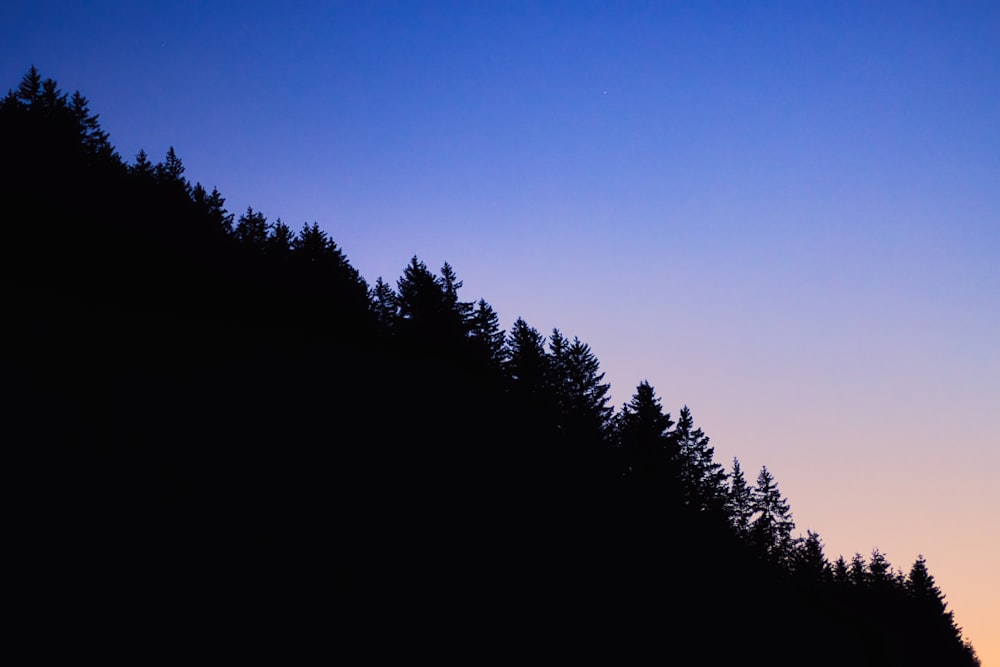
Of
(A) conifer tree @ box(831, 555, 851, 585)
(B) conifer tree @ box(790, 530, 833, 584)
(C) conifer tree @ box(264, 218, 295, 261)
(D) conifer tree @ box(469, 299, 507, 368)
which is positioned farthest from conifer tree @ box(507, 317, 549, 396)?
(A) conifer tree @ box(831, 555, 851, 585)

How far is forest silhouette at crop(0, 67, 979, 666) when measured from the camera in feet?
28.9

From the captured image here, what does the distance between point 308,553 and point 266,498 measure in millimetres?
1383

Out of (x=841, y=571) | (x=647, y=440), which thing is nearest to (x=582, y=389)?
(x=647, y=440)

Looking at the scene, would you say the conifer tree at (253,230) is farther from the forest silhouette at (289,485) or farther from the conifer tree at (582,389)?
the conifer tree at (582,389)

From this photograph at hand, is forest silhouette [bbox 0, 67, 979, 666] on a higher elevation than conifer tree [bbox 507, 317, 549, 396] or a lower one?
lower

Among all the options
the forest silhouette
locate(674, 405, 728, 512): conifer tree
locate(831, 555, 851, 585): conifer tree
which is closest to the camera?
the forest silhouette

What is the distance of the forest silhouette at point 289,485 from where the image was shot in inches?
347

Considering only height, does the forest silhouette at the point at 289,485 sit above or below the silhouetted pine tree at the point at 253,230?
below

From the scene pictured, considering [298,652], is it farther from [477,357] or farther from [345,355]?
[477,357]

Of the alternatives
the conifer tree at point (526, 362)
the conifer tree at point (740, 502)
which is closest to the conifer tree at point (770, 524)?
the conifer tree at point (740, 502)

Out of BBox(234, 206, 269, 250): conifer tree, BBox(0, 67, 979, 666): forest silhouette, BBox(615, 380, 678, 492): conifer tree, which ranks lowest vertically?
BBox(0, 67, 979, 666): forest silhouette

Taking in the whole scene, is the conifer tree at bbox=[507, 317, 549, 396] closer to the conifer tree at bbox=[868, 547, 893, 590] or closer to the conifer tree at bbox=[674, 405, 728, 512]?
the conifer tree at bbox=[674, 405, 728, 512]

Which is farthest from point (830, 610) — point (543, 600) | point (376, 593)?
point (376, 593)

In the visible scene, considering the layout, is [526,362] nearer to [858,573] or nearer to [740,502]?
[740,502]
